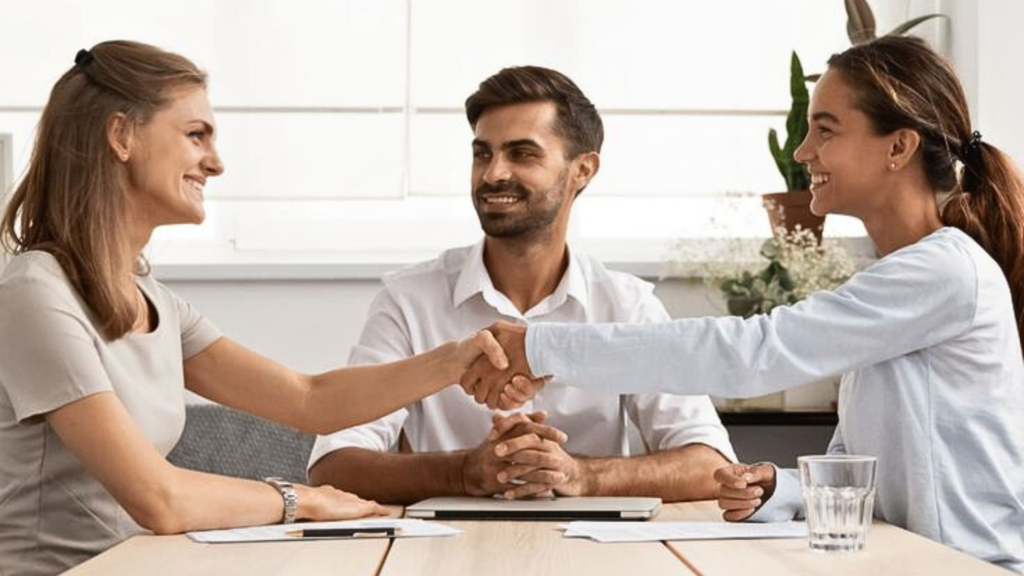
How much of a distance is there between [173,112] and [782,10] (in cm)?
193

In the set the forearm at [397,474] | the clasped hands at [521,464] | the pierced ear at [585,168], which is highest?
the pierced ear at [585,168]

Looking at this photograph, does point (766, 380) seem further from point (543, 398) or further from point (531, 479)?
point (543, 398)

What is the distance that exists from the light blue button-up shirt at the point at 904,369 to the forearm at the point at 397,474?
0.32 m

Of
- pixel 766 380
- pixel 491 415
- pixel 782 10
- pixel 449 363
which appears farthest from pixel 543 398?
pixel 782 10

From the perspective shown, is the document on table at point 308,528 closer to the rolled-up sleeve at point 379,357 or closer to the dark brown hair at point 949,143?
the rolled-up sleeve at point 379,357

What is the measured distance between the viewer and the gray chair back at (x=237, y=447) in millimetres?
3266

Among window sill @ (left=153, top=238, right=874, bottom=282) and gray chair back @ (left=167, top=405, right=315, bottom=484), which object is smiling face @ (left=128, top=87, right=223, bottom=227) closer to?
gray chair back @ (left=167, top=405, right=315, bottom=484)

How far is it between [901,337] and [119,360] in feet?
3.41

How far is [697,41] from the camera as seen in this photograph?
3.76 m

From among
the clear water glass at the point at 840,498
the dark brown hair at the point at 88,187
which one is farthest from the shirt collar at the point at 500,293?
the clear water glass at the point at 840,498

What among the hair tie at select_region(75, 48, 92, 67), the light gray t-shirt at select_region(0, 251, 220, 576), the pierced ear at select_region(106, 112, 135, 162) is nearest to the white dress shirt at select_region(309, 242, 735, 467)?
the light gray t-shirt at select_region(0, 251, 220, 576)

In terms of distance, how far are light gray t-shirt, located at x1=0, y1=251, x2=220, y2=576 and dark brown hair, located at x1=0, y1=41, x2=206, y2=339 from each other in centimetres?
3

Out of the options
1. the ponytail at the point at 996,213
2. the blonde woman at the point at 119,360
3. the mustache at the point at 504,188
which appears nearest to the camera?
the blonde woman at the point at 119,360

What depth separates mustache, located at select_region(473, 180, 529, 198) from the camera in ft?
9.39
